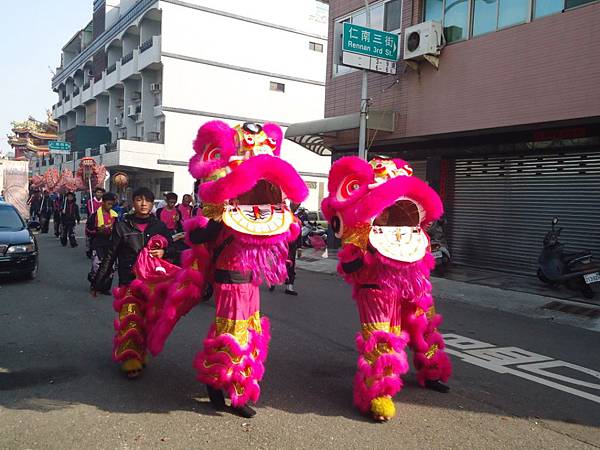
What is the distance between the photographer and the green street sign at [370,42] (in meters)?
11.0

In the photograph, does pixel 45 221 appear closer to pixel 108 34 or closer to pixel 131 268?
pixel 131 268

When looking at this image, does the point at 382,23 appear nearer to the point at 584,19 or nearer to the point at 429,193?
the point at 584,19

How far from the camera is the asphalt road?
3.56 m

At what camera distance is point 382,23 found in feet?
45.6

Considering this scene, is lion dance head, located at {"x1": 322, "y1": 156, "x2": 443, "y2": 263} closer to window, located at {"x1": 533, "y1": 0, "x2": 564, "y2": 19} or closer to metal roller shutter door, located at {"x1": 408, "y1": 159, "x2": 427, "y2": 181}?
window, located at {"x1": 533, "y1": 0, "x2": 564, "y2": 19}

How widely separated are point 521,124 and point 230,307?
28.0ft

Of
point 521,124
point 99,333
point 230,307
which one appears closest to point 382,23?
point 521,124

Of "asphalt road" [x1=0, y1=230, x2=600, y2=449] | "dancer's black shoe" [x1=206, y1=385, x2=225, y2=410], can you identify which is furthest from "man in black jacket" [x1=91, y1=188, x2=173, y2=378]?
"dancer's black shoe" [x1=206, y1=385, x2=225, y2=410]

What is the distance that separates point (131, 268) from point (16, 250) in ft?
16.5

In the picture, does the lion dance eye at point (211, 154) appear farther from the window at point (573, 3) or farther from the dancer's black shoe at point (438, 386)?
the window at point (573, 3)

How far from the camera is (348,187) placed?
4.13 meters

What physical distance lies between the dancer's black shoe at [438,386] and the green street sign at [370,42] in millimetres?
8149

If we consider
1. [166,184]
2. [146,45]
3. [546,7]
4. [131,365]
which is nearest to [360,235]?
[131,365]

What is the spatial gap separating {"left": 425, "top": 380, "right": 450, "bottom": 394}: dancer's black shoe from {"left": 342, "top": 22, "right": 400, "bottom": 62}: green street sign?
8.15 metres
